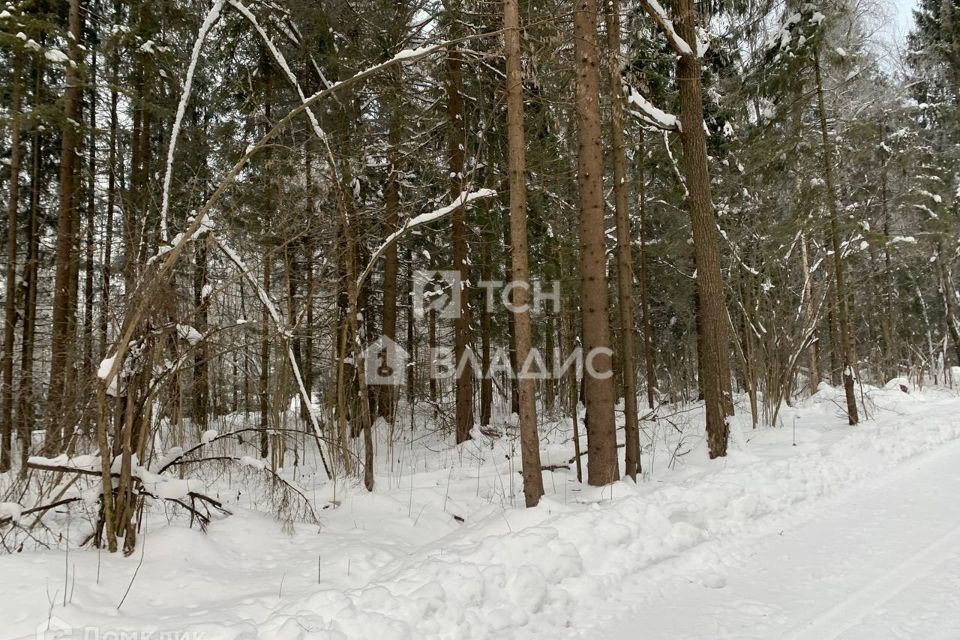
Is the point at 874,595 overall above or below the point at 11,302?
below

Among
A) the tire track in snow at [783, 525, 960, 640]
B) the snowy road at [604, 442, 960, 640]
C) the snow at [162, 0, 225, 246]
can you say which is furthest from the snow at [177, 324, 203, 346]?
the tire track in snow at [783, 525, 960, 640]

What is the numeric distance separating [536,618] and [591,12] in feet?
20.2

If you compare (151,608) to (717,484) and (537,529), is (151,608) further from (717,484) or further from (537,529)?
(717,484)

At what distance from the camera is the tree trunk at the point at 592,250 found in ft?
20.0

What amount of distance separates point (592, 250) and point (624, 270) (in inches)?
38.8

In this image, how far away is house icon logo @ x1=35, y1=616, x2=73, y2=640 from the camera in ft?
8.98

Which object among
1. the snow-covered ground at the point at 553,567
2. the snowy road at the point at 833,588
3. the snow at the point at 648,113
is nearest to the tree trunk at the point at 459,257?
the snow at the point at 648,113

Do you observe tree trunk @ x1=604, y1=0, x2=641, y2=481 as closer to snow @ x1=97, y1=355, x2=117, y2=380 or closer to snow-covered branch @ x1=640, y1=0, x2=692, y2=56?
snow-covered branch @ x1=640, y1=0, x2=692, y2=56

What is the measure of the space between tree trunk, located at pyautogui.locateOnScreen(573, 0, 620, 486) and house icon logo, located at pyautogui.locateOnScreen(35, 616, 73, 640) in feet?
15.5

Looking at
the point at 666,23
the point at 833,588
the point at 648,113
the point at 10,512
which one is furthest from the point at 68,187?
the point at 833,588

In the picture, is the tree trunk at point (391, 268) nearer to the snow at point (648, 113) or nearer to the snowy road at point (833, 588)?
the snow at point (648, 113)

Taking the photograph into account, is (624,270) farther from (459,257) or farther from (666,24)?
(459,257)

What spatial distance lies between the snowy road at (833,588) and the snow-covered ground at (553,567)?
0.02 metres

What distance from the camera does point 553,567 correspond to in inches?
154
